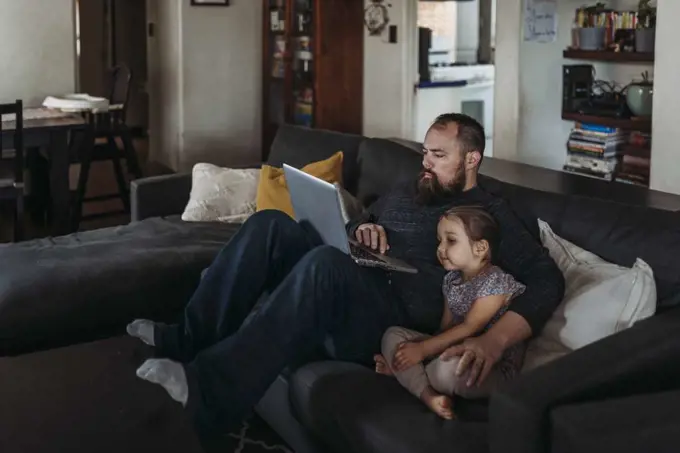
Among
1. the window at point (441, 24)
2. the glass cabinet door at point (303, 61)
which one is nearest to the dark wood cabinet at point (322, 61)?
the glass cabinet door at point (303, 61)

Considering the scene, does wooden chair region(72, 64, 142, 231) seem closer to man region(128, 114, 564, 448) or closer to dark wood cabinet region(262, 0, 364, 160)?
dark wood cabinet region(262, 0, 364, 160)

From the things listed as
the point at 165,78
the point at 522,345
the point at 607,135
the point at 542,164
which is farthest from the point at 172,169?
the point at 522,345

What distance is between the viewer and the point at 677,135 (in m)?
3.46

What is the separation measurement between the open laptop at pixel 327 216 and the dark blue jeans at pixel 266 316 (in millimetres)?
48

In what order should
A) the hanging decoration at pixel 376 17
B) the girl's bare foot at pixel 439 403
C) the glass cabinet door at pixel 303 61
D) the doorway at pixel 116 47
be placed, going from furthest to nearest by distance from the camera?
the doorway at pixel 116 47 < the glass cabinet door at pixel 303 61 < the hanging decoration at pixel 376 17 < the girl's bare foot at pixel 439 403

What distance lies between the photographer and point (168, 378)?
2090mm

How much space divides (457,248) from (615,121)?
106 inches

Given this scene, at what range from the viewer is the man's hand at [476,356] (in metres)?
2.11

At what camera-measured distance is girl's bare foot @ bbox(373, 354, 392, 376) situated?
2307 millimetres

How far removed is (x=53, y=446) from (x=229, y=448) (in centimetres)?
81

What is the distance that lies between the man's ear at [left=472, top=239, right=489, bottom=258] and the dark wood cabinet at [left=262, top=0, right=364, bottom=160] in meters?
4.23

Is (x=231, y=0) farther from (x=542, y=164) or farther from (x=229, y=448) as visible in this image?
(x=229, y=448)

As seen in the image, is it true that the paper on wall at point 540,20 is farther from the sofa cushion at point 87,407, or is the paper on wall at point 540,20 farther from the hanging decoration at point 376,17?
the sofa cushion at point 87,407

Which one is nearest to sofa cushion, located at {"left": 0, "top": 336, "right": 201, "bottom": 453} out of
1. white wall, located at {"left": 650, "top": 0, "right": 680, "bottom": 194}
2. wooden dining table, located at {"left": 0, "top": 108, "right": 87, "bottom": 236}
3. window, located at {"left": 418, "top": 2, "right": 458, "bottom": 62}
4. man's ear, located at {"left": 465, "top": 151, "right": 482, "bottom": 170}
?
man's ear, located at {"left": 465, "top": 151, "right": 482, "bottom": 170}
